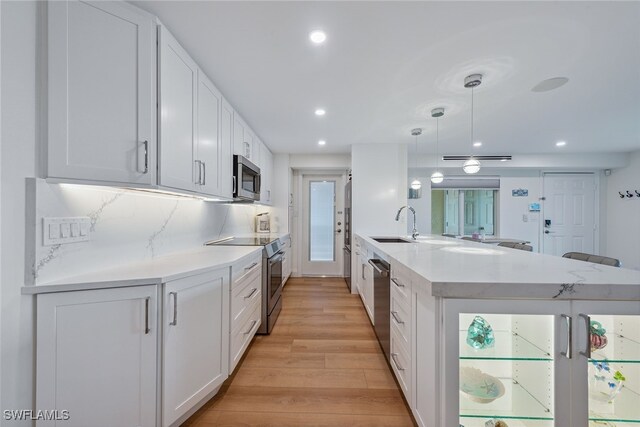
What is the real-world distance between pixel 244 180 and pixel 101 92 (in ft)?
5.15

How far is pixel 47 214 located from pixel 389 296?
6.72ft

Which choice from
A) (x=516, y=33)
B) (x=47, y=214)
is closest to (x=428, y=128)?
(x=516, y=33)

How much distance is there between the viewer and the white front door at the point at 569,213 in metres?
5.14

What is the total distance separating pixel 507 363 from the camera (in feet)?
4.01

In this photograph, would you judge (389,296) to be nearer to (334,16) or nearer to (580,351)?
(580,351)

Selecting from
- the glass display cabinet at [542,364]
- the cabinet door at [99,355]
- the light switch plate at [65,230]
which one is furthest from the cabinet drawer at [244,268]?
the glass display cabinet at [542,364]

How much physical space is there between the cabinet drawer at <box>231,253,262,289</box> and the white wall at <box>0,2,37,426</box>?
0.94 meters

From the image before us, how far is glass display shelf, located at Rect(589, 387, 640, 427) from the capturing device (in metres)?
1.09

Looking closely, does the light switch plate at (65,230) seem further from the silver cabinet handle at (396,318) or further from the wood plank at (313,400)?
the silver cabinet handle at (396,318)

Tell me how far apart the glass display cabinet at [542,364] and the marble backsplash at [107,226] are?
1.80 meters

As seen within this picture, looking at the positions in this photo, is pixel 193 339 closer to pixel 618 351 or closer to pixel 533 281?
pixel 533 281

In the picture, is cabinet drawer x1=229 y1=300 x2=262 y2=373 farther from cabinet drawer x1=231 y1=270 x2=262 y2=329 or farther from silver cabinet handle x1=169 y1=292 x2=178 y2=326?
silver cabinet handle x1=169 y1=292 x2=178 y2=326

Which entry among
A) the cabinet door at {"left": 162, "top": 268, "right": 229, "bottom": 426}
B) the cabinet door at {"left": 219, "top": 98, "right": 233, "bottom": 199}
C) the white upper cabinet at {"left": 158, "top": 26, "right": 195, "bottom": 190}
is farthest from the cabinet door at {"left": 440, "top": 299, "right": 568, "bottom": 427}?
the cabinet door at {"left": 219, "top": 98, "right": 233, "bottom": 199}

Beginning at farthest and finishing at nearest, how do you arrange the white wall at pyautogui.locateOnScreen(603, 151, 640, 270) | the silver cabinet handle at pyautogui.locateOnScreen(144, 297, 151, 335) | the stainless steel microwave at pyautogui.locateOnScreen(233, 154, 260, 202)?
the white wall at pyautogui.locateOnScreen(603, 151, 640, 270)
the stainless steel microwave at pyautogui.locateOnScreen(233, 154, 260, 202)
the silver cabinet handle at pyautogui.locateOnScreen(144, 297, 151, 335)
